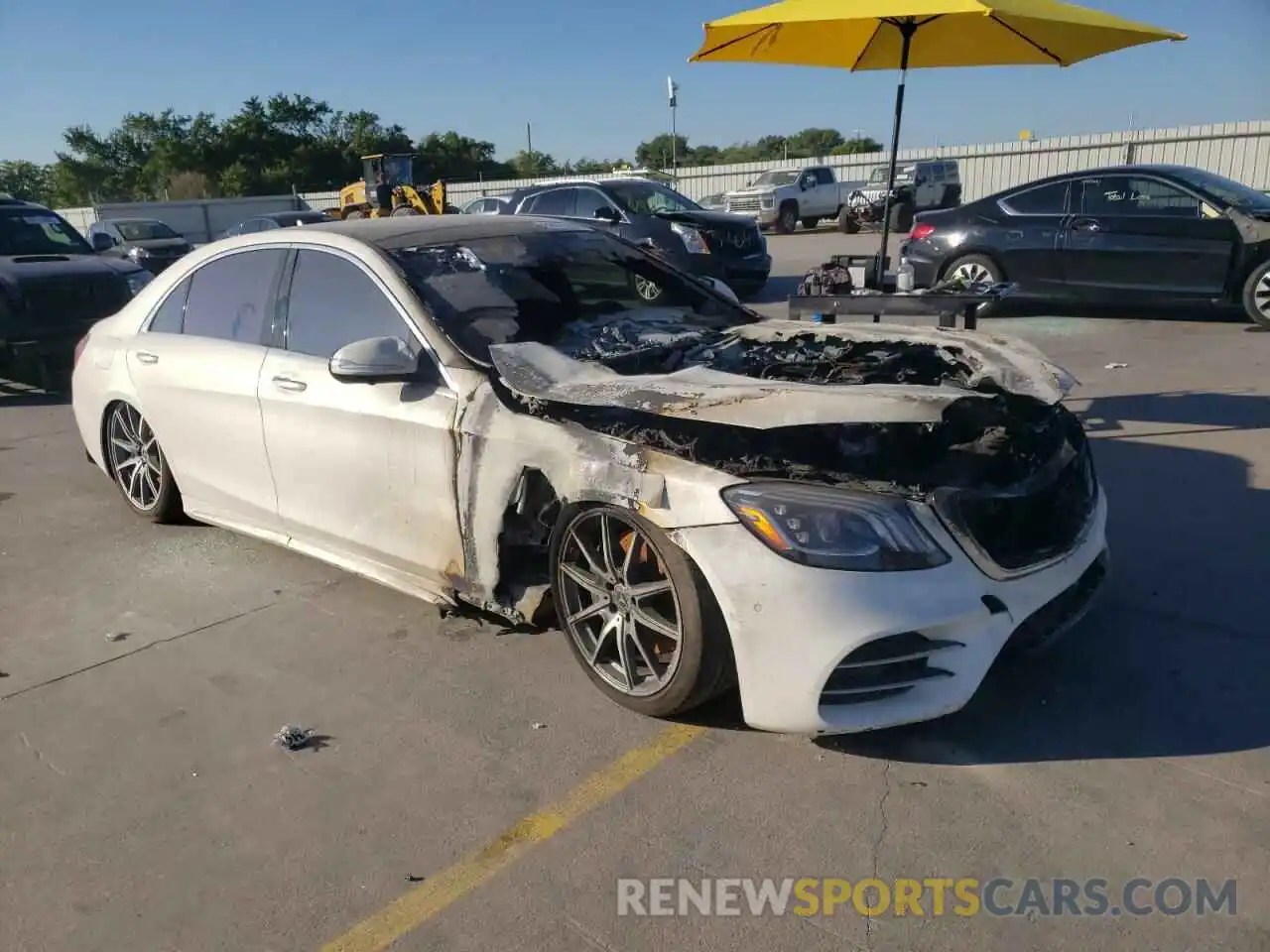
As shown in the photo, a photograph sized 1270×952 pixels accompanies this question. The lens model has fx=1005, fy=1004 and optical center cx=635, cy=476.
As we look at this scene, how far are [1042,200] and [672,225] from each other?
173 inches

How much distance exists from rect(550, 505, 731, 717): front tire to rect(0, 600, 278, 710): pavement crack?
63.2 inches

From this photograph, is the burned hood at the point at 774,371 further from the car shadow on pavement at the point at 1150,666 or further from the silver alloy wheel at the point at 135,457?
the silver alloy wheel at the point at 135,457

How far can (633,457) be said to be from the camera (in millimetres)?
3008

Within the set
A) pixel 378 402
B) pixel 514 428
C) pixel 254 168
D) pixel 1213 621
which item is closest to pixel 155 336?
pixel 378 402

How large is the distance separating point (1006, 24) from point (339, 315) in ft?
→ 15.1

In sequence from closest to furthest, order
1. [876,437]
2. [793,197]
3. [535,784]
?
[535,784]
[876,437]
[793,197]

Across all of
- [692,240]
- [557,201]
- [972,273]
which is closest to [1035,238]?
[972,273]

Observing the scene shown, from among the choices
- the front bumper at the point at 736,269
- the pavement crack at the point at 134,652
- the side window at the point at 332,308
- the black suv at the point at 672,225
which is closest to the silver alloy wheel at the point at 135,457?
the pavement crack at the point at 134,652

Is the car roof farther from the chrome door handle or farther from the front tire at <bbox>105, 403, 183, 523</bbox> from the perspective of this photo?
the front tire at <bbox>105, 403, 183, 523</bbox>

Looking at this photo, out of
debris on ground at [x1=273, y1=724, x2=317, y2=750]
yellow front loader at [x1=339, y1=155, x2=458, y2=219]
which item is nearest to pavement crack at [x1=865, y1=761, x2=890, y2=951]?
debris on ground at [x1=273, y1=724, x2=317, y2=750]

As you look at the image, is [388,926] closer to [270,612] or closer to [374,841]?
[374,841]

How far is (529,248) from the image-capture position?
4344mm

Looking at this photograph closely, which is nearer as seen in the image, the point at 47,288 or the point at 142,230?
the point at 47,288

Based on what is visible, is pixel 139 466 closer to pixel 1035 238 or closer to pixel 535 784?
pixel 535 784
